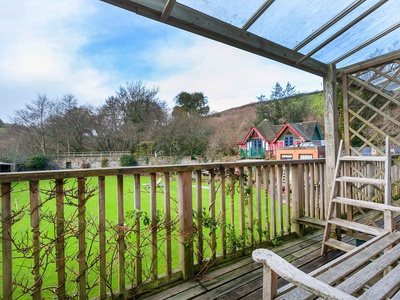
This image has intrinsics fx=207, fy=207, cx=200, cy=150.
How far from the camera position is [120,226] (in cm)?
138

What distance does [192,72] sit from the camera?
2162 cm

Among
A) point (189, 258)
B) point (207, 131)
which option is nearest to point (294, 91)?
point (207, 131)

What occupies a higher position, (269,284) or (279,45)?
(279,45)

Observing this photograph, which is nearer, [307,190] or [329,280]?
[329,280]

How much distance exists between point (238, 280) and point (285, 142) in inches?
540

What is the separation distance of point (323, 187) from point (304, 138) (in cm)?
1145

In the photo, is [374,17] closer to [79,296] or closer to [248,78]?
[79,296]

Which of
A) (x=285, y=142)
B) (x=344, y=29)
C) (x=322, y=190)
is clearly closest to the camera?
(x=344, y=29)

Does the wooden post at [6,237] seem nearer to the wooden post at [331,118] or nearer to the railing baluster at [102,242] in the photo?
the railing baluster at [102,242]

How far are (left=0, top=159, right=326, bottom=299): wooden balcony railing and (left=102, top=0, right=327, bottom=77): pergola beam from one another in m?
1.11

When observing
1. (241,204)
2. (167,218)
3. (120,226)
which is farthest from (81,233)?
(241,204)

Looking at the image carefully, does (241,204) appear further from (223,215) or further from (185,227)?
(185,227)

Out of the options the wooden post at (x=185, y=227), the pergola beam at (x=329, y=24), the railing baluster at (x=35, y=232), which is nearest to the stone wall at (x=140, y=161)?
the pergola beam at (x=329, y=24)

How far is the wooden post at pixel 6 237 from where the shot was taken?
1.06 metres
